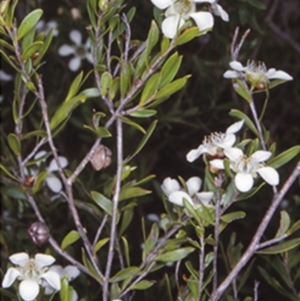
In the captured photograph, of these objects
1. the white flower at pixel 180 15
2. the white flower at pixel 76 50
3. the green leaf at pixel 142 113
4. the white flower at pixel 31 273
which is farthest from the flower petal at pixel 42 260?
the white flower at pixel 76 50

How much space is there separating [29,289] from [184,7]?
414 millimetres

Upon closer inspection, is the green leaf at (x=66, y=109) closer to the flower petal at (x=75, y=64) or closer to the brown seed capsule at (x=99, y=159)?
the brown seed capsule at (x=99, y=159)

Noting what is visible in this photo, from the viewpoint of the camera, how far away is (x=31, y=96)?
5.41ft

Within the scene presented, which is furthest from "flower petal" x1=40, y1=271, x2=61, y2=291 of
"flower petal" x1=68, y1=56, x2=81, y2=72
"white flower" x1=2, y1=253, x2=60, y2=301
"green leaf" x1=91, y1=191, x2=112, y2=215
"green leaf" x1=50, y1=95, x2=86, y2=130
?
"flower petal" x1=68, y1=56, x2=81, y2=72

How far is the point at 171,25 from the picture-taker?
3.07 feet

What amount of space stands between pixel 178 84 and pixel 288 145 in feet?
2.22

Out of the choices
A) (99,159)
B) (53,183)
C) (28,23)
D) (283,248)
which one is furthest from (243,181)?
(53,183)

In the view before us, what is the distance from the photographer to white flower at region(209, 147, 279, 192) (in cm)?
90

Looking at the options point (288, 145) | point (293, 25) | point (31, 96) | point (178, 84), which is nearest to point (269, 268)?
point (288, 145)

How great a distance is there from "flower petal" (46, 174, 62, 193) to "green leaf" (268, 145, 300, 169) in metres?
0.51

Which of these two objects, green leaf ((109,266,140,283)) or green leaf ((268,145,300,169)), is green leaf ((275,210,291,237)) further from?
green leaf ((109,266,140,283))

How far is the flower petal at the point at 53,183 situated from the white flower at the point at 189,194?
1.23 feet

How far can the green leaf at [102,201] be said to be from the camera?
3.38 feet

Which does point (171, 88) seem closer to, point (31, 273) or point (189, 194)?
point (189, 194)
